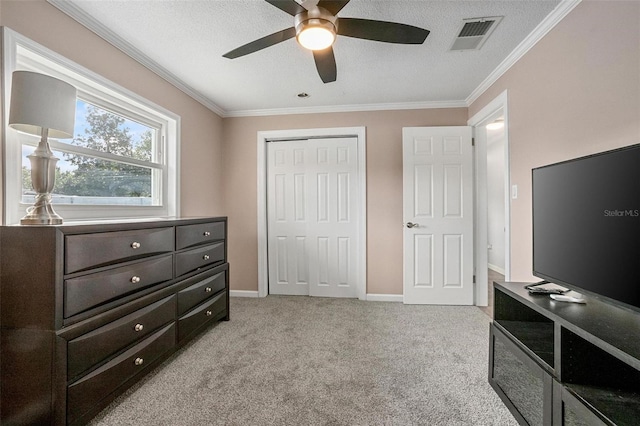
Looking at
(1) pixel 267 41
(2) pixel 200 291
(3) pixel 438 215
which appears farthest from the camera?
(3) pixel 438 215

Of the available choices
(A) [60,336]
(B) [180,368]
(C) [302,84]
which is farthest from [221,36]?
(B) [180,368]

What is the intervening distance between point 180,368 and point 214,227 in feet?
3.74

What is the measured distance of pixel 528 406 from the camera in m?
1.37

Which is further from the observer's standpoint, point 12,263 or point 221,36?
point 221,36

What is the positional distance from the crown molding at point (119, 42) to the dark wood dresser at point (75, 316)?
136 centimetres

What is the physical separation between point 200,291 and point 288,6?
2123 mm

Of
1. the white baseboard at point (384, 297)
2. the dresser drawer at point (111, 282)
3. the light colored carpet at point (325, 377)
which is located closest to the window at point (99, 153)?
the dresser drawer at point (111, 282)

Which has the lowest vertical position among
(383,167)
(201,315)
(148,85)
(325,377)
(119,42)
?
(325,377)

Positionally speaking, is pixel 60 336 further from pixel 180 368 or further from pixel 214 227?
pixel 214 227

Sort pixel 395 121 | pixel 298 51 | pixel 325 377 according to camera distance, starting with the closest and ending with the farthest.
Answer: pixel 325 377 < pixel 298 51 < pixel 395 121

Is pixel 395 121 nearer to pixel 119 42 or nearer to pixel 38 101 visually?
pixel 119 42

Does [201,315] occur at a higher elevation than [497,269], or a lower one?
higher

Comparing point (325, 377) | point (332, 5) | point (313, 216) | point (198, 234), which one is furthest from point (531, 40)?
point (198, 234)

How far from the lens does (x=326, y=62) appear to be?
6.19 ft
